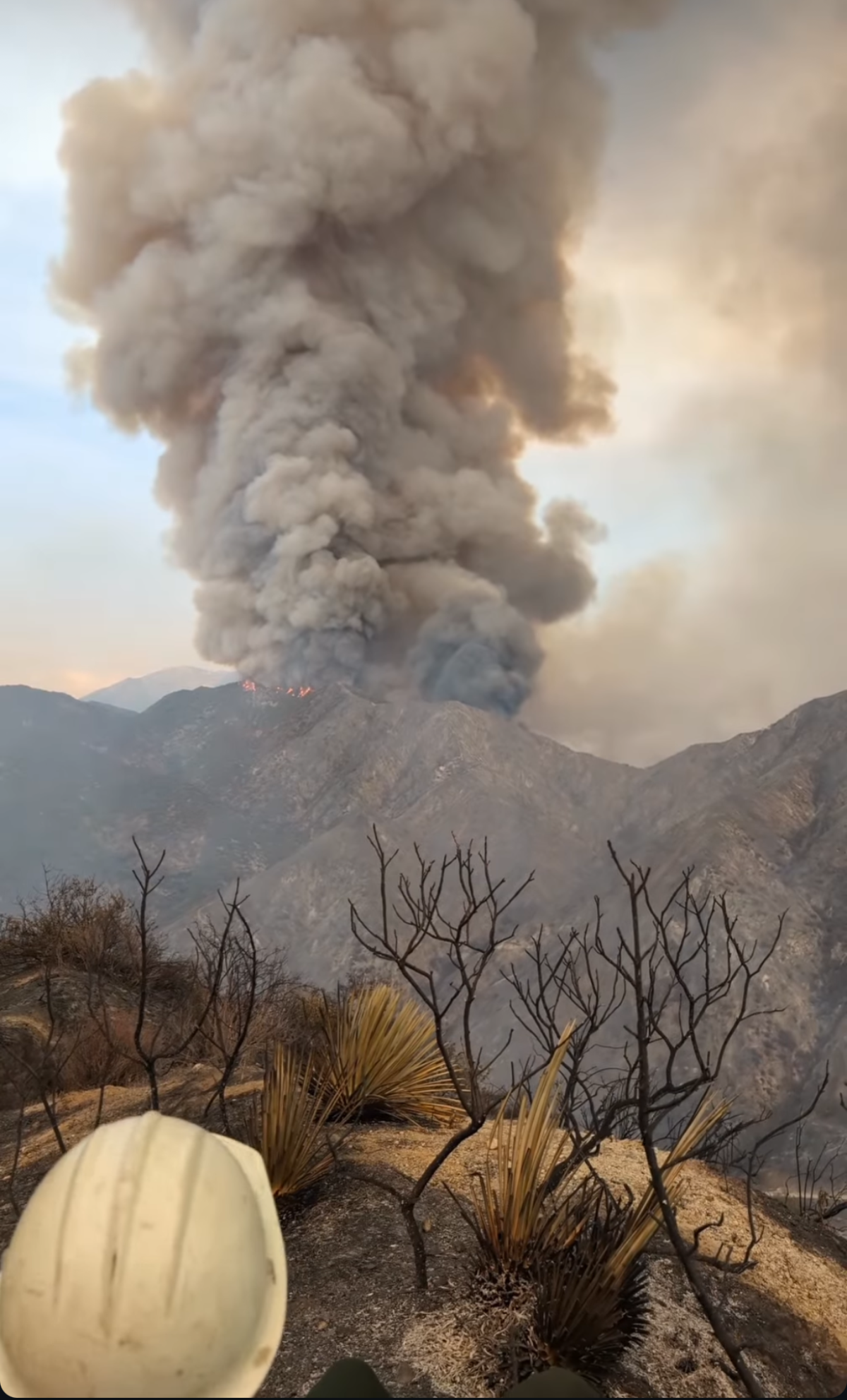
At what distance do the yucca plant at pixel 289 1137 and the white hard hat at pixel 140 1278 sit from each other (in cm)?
182

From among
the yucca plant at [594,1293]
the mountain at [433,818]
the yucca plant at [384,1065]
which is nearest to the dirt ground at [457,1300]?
the yucca plant at [594,1293]

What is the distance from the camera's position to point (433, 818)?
109 feet

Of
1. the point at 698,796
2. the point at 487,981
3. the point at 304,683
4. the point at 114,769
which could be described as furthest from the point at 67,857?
the point at 698,796

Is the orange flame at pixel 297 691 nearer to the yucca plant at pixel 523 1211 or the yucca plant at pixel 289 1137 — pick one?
the yucca plant at pixel 289 1137

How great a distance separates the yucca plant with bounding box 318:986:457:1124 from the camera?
3.58 m

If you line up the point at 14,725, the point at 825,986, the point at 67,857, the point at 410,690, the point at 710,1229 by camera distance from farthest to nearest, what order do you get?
the point at 14,725
the point at 410,690
the point at 67,857
the point at 825,986
the point at 710,1229

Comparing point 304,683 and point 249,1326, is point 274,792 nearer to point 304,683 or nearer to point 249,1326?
point 304,683

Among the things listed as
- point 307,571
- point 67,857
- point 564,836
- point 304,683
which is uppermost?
point 307,571

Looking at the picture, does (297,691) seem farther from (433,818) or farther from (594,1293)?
(594,1293)

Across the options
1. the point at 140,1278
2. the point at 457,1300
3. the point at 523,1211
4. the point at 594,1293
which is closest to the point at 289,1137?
the point at 457,1300

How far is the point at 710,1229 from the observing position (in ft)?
9.67

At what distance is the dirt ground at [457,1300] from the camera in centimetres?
191

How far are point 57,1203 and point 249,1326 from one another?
0.28m

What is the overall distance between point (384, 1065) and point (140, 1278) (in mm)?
2949
